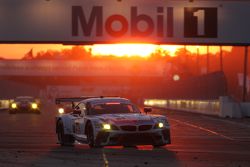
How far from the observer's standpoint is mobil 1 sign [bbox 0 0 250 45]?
126ft

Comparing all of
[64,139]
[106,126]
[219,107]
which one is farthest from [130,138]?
[219,107]

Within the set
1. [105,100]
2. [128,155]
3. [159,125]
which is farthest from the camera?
[105,100]

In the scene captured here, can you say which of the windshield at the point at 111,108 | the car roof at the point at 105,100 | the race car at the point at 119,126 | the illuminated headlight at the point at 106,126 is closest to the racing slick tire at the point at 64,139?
the race car at the point at 119,126

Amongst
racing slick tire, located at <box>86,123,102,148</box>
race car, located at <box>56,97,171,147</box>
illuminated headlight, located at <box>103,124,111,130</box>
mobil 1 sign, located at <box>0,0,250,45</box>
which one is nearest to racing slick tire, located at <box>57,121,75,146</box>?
race car, located at <box>56,97,171,147</box>

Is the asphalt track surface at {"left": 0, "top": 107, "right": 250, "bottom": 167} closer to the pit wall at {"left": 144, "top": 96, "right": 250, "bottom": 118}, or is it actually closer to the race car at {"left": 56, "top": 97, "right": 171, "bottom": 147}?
the race car at {"left": 56, "top": 97, "right": 171, "bottom": 147}

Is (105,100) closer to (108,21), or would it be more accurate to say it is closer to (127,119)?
(127,119)

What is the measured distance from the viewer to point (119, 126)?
19125 mm

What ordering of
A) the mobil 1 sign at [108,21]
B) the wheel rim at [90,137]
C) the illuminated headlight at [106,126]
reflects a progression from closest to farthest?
the illuminated headlight at [106,126] < the wheel rim at [90,137] < the mobil 1 sign at [108,21]

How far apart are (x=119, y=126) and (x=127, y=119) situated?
0.26m

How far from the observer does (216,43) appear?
128 ft

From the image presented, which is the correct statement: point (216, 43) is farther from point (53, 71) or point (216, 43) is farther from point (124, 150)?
point (53, 71)

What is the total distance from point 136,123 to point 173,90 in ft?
367

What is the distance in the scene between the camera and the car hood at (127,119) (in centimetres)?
1914

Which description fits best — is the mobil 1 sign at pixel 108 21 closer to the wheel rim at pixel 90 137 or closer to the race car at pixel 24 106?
the race car at pixel 24 106
